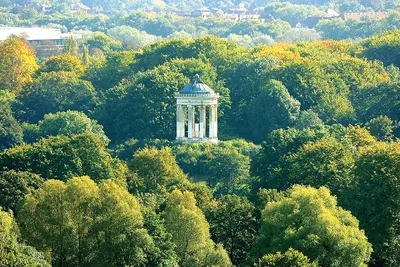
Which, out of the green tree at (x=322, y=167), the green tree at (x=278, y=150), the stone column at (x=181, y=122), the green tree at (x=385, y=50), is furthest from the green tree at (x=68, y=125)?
the green tree at (x=385, y=50)

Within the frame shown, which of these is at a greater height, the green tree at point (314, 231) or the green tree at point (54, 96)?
the green tree at point (314, 231)

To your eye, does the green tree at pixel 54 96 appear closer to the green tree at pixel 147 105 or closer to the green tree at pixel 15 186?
the green tree at pixel 147 105

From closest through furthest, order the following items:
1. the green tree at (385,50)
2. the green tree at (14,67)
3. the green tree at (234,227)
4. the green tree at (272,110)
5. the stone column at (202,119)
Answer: the green tree at (234,227) → the stone column at (202,119) → the green tree at (272,110) → the green tree at (385,50) → the green tree at (14,67)

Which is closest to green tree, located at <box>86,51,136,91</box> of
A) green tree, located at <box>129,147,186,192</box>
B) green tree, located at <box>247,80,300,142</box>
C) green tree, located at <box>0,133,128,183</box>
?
green tree, located at <box>247,80,300,142</box>

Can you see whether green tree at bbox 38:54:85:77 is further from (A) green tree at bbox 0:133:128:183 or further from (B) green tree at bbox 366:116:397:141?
(A) green tree at bbox 0:133:128:183

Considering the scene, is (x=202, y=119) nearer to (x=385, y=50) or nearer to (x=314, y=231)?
(x=385, y=50)

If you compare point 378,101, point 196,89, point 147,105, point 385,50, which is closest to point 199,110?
point 196,89
